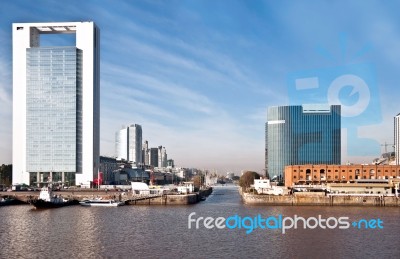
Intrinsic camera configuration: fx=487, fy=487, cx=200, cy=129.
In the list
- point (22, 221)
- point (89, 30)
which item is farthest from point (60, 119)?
point (22, 221)

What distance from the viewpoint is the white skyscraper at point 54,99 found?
408ft

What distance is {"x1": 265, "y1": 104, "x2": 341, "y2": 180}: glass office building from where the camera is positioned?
14875cm

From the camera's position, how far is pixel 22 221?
171 ft

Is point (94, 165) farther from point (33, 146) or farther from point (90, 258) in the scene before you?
point (90, 258)

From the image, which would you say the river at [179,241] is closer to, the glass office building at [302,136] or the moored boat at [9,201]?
the moored boat at [9,201]

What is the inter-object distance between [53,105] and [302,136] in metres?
82.3

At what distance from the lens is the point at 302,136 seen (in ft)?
537

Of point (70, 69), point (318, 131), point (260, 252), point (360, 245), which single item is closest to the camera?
point (260, 252)

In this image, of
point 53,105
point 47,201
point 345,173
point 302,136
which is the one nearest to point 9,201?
point 47,201

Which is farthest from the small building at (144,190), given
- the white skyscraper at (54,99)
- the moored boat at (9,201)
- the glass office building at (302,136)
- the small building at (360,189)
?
the glass office building at (302,136)

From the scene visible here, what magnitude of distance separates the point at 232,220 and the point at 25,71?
296ft

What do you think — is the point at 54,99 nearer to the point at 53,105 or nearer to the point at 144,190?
the point at 53,105

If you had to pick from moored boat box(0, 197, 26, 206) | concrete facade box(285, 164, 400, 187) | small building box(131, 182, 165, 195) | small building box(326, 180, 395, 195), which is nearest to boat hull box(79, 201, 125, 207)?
moored boat box(0, 197, 26, 206)

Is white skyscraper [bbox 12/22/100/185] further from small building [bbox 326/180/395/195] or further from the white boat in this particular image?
small building [bbox 326/180/395/195]
